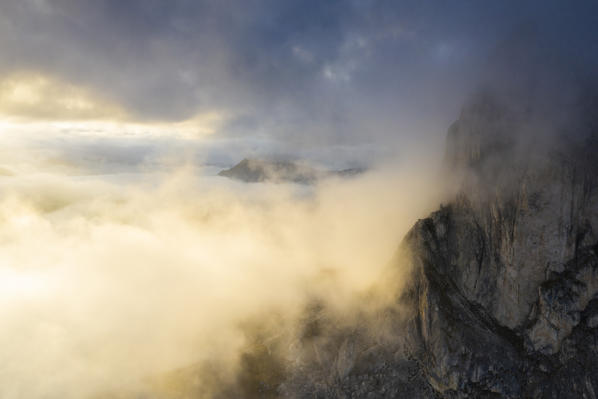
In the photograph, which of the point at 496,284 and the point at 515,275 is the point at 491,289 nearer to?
the point at 496,284

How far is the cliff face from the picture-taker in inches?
3275

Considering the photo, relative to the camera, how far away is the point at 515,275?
9031 centimetres

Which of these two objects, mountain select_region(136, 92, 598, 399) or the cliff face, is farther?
mountain select_region(136, 92, 598, 399)

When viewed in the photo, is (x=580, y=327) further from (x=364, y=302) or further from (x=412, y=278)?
(x=364, y=302)

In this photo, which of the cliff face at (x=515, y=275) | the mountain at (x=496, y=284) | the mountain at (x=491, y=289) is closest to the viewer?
the cliff face at (x=515, y=275)

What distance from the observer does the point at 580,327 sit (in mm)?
82500

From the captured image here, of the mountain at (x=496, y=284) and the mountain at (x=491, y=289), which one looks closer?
the mountain at (x=496, y=284)

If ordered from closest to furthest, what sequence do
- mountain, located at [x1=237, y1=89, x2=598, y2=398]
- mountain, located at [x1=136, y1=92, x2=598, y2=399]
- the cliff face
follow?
1. the cliff face
2. mountain, located at [x1=237, y1=89, x2=598, y2=398]
3. mountain, located at [x1=136, y1=92, x2=598, y2=399]

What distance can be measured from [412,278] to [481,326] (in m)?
23.9

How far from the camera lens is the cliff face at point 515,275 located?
273 ft

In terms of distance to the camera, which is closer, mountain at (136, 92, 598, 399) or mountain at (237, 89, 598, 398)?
mountain at (237, 89, 598, 398)

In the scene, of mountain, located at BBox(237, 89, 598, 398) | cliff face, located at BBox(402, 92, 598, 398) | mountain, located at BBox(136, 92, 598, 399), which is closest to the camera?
cliff face, located at BBox(402, 92, 598, 398)

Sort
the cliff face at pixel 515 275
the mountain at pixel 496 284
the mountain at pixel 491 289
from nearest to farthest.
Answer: the cliff face at pixel 515 275
the mountain at pixel 496 284
the mountain at pixel 491 289

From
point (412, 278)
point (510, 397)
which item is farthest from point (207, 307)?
point (510, 397)
